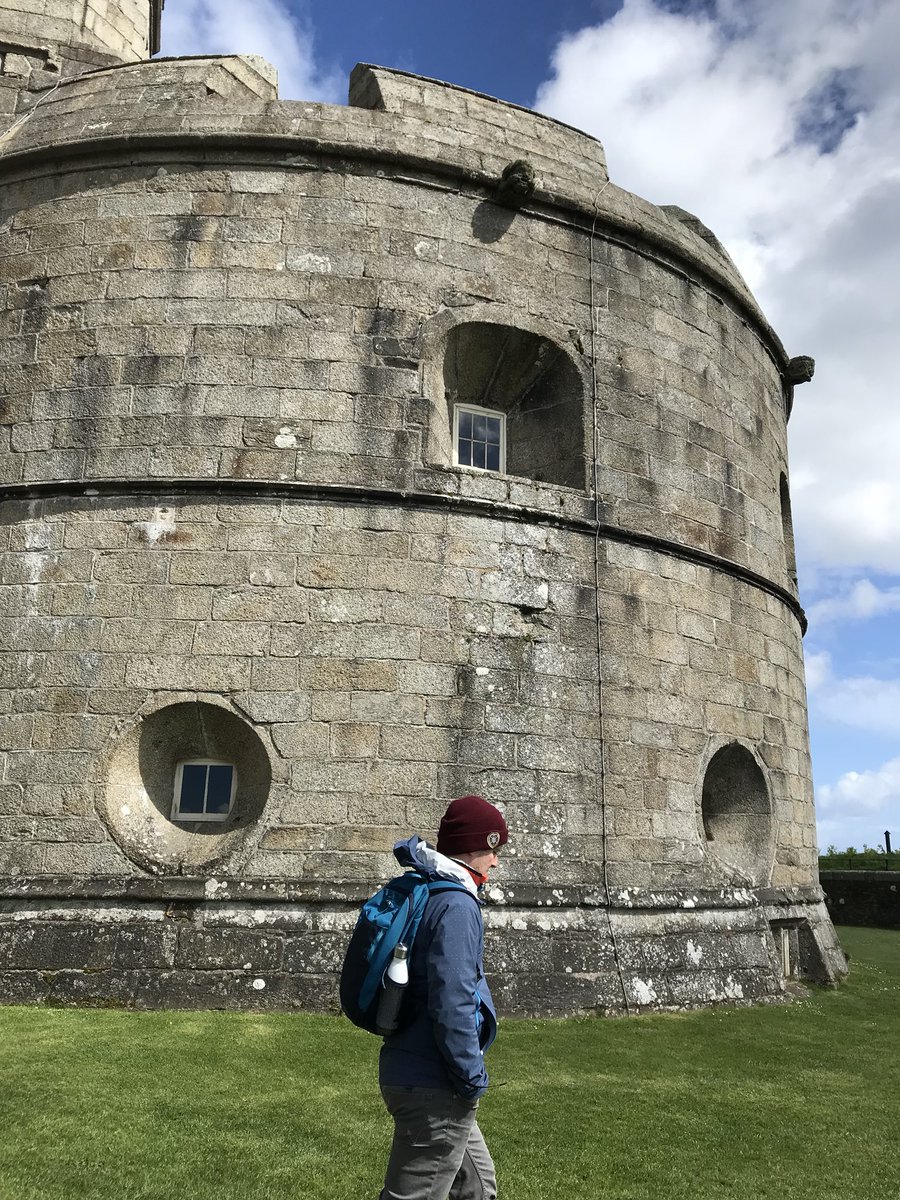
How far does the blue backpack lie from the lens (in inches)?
95.1

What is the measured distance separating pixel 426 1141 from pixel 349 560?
447cm

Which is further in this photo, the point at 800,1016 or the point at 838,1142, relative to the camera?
the point at 800,1016

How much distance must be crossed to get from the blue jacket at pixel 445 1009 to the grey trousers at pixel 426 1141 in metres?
0.04

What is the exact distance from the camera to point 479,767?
20.7 ft

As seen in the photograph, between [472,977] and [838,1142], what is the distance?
254 centimetres

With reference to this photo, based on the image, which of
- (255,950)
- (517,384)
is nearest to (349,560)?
(517,384)

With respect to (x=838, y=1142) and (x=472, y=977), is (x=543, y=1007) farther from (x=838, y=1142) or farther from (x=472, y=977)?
(x=472, y=977)

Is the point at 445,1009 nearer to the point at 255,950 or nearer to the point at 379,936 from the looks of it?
the point at 379,936

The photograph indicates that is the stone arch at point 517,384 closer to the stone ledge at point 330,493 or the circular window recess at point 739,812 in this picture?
the stone ledge at point 330,493

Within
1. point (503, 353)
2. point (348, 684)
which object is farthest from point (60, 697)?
point (503, 353)

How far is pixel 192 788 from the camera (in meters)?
6.36

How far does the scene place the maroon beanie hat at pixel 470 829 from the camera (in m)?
2.63

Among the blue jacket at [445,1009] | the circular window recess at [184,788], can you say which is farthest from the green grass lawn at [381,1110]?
the blue jacket at [445,1009]

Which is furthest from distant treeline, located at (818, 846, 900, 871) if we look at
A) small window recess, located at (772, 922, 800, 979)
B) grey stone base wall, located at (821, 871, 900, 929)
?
small window recess, located at (772, 922, 800, 979)
